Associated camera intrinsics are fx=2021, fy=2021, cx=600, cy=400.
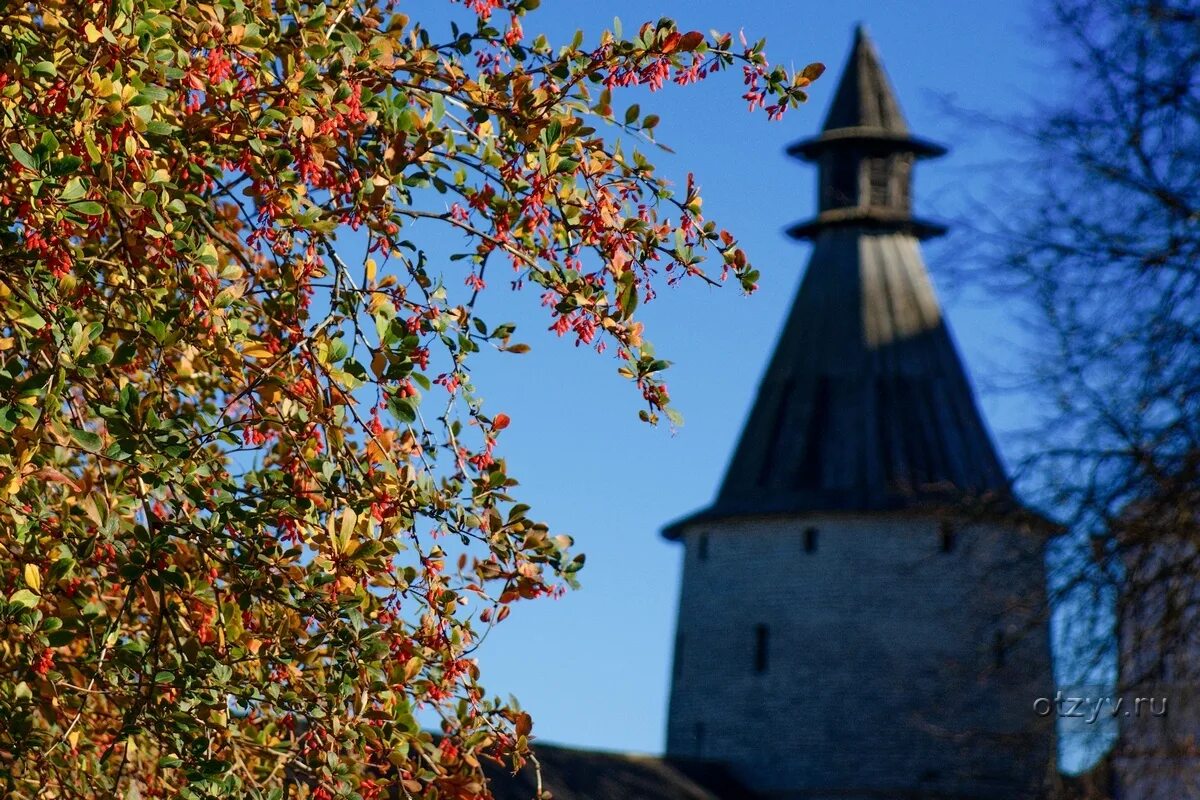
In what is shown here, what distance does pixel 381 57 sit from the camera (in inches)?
207

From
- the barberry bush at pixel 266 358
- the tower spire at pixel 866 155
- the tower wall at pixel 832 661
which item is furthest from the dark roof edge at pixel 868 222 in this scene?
the barberry bush at pixel 266 358

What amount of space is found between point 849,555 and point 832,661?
163cm

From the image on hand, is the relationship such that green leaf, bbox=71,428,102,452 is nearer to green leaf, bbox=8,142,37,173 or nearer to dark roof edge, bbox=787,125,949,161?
green leaf, bbox=8,142,37,173

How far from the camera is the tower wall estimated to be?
96.7 feet

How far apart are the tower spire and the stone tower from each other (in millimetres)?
50

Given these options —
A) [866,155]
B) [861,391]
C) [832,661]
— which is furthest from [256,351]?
[866,155]

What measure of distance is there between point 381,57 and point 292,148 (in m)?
0.49

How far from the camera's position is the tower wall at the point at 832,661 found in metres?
29.5

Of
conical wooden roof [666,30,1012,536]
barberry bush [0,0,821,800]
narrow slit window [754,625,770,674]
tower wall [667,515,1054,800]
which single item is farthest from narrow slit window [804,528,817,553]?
barberry bush [0,0,821,800]

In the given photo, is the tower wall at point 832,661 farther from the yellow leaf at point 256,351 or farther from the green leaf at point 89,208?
the green leaf at point 89,208

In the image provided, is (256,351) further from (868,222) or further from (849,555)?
(868,222)

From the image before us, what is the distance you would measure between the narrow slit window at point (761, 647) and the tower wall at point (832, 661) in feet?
0.07

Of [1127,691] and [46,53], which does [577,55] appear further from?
[1127,691]

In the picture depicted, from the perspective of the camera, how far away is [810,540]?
3083 cm
